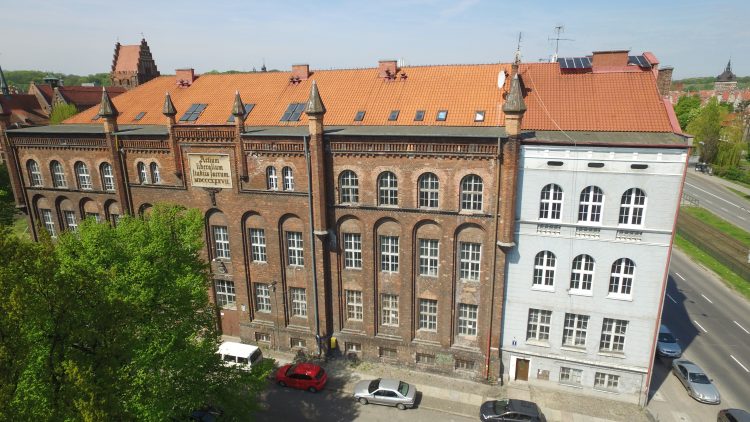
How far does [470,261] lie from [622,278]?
8945mm

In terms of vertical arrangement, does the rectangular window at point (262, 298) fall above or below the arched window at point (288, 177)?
below

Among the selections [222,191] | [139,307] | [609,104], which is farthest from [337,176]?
[609,104]

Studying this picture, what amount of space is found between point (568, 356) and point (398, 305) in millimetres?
11407

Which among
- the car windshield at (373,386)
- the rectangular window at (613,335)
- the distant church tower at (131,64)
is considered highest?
the distant church tower at (131,64)

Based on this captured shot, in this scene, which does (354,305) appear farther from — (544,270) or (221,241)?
(544,270)

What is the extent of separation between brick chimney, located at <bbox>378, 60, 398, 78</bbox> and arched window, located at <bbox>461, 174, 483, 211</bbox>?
13.3m

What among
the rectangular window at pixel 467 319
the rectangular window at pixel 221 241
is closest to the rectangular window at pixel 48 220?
the rectangular window at pixel 221 241

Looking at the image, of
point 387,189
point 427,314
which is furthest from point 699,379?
point 387,189

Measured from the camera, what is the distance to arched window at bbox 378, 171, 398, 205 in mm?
27453

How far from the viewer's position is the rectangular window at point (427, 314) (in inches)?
1148

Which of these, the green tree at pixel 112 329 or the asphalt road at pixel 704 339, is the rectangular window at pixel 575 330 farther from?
the green tree at pixel 112 329

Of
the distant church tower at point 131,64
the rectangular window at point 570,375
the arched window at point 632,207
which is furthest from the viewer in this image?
the distant church tower at point 131,64

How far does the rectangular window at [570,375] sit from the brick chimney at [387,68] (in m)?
25.2

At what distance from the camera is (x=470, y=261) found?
27672 mm
